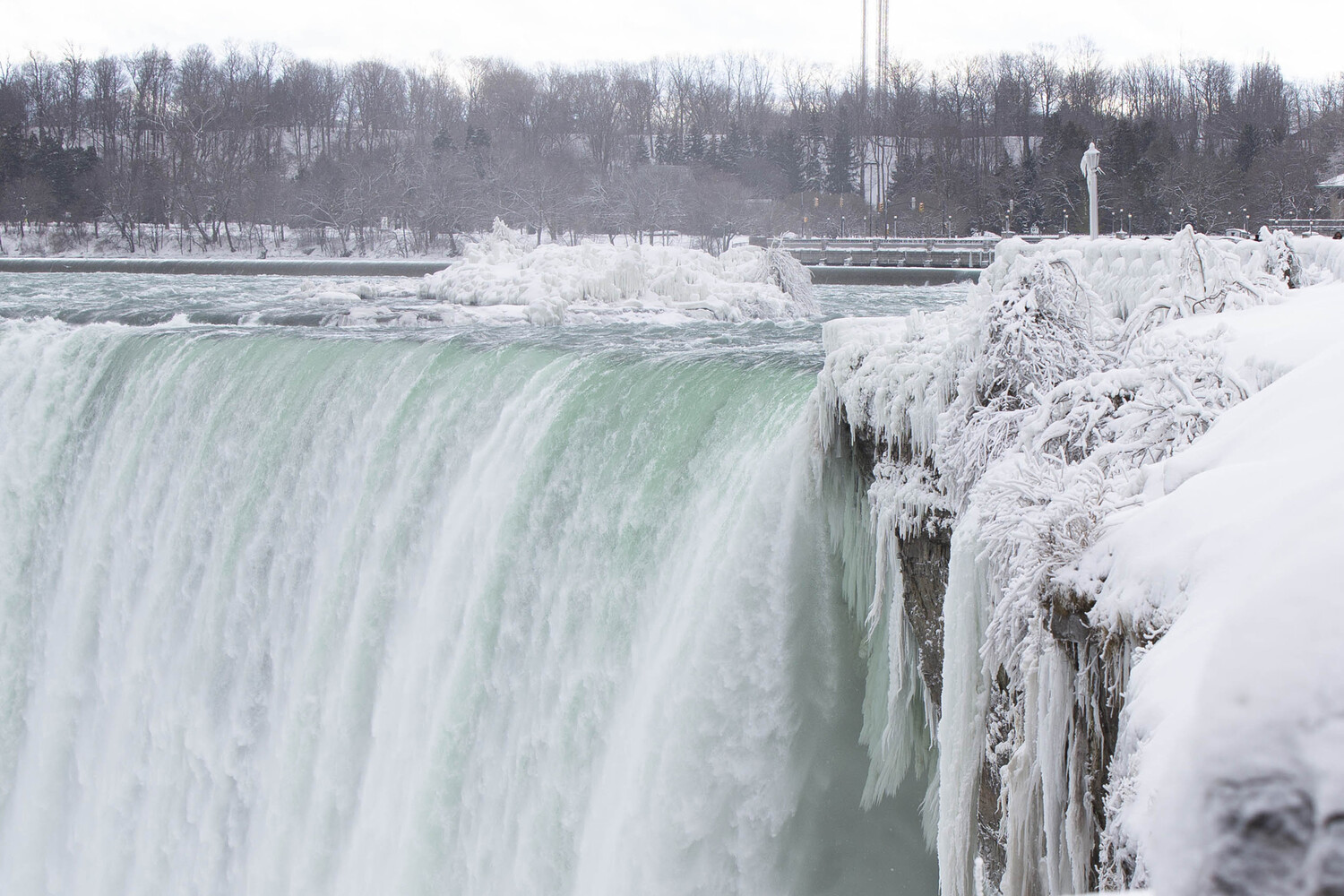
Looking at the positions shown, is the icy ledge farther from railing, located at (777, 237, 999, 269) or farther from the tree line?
the tree line

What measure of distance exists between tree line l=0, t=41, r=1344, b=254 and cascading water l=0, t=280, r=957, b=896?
94.3 feet

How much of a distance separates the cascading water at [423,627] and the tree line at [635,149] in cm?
2875

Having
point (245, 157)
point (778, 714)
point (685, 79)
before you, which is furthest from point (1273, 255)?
point (685, 79)

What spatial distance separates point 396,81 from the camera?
7881 centimetres

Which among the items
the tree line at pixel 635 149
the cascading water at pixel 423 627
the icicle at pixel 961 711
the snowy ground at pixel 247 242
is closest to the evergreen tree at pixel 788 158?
the tree line at pixel 635 149

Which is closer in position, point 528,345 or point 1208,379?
point 1208,379

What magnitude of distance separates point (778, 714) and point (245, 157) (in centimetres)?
6372

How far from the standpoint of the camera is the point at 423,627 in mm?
8414

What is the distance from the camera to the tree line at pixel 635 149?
1663 inches

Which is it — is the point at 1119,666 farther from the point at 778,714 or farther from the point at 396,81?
the point at 396,81

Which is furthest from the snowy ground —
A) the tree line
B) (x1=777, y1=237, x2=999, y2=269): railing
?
(x1=777, y1=237, x2=999, y2=269): railing

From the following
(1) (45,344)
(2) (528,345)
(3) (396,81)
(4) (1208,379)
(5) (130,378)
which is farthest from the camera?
(3) (396,81)

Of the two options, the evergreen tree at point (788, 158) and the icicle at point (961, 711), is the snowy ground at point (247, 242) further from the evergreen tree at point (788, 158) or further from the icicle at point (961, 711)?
the icicle at point (961, 711)

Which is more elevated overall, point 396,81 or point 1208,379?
point 396,81
